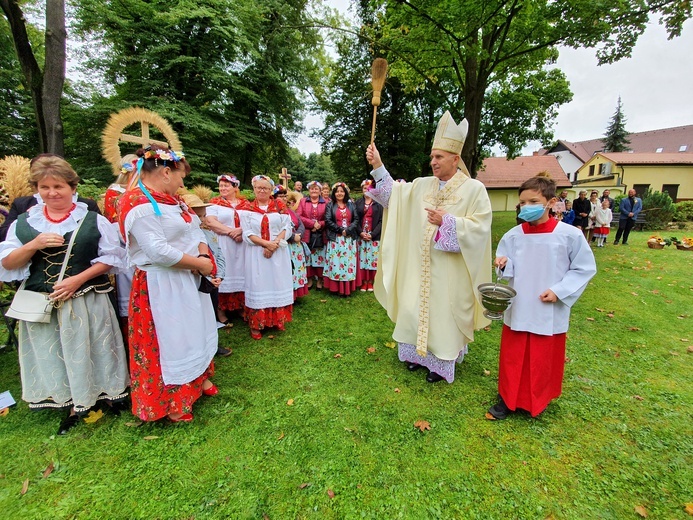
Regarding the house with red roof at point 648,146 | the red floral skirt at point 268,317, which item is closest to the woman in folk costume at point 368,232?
the red floral skirt at point 268,317

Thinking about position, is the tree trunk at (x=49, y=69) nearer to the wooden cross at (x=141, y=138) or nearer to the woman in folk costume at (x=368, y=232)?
the wooden cross at (x=141, y=138)

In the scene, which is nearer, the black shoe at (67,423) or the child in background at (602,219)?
the black shoe at (67,423)

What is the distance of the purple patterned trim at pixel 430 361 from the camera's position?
11.7 ft

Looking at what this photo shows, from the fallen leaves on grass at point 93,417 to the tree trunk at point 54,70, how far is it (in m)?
6.02

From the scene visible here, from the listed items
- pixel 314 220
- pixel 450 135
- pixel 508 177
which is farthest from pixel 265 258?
pixel 508 177

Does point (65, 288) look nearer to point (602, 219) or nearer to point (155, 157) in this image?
point (155, 157)

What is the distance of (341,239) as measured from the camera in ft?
21.8

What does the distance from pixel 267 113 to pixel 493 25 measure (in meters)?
11.8

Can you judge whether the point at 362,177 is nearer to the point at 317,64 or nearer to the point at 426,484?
the point at 317,64

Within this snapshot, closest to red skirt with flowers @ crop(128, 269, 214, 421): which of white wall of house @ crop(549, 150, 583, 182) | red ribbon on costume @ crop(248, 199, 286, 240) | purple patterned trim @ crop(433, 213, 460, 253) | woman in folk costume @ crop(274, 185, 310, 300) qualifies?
red ribbon on costume @ crop(248, 199, 286, 240)

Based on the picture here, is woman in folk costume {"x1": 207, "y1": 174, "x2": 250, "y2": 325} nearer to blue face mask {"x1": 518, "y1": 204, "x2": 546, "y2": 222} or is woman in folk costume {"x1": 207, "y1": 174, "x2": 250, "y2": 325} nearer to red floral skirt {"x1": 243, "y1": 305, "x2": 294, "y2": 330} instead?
red floral skirt {"x1": 243, "y1": 305, "x2": 294, "y2": 330}

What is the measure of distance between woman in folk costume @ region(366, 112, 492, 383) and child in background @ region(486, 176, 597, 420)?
1.33 feet

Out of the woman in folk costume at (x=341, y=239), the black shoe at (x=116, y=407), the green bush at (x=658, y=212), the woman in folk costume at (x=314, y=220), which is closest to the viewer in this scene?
the black shoe at (x=116, y=407)

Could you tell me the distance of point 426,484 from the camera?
2395 millimetres
